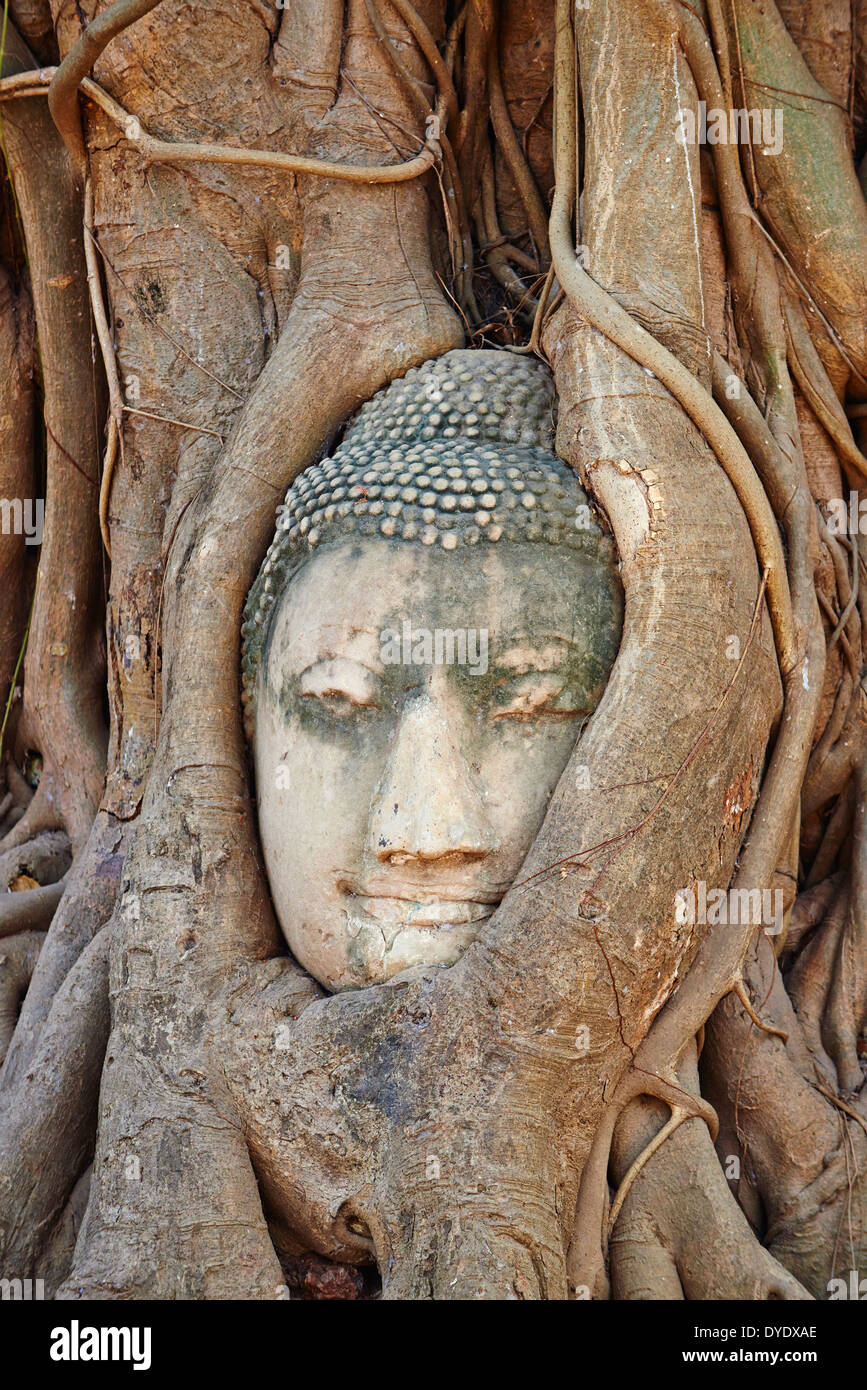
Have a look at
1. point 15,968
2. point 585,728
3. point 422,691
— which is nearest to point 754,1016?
point 585,728

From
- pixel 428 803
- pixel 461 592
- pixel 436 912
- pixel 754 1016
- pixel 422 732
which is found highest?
pixel 461 592

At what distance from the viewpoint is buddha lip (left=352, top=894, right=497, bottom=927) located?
8.37 feet

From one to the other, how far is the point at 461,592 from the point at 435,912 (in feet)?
1.93

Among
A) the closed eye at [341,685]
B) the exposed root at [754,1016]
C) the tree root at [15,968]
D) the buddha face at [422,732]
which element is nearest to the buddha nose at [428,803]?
the buddha face at [422,732]

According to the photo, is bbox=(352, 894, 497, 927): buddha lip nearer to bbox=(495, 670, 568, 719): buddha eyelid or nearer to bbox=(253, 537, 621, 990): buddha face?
bbox=(253, 537, 621, 990): buddha face

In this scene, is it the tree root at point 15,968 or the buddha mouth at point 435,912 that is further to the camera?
the tree root at point 15,968

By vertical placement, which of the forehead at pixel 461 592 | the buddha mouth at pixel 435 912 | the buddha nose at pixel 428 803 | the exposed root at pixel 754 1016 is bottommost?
the exposed root at pixel 754 1016

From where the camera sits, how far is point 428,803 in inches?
98.3

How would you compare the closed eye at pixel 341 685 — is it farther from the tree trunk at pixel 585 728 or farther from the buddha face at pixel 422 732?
the tree trunk at pixel 585 728

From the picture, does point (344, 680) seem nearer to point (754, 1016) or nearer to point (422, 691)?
point (422, 691)

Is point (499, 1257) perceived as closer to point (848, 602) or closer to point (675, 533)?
point (675, 533)

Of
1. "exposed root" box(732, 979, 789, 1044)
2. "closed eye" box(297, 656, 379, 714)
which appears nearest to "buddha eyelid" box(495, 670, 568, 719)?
"closed eye" box(297, 656, 379, 714)

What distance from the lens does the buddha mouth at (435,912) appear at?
2551 millimetres

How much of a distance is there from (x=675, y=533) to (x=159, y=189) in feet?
4.98
